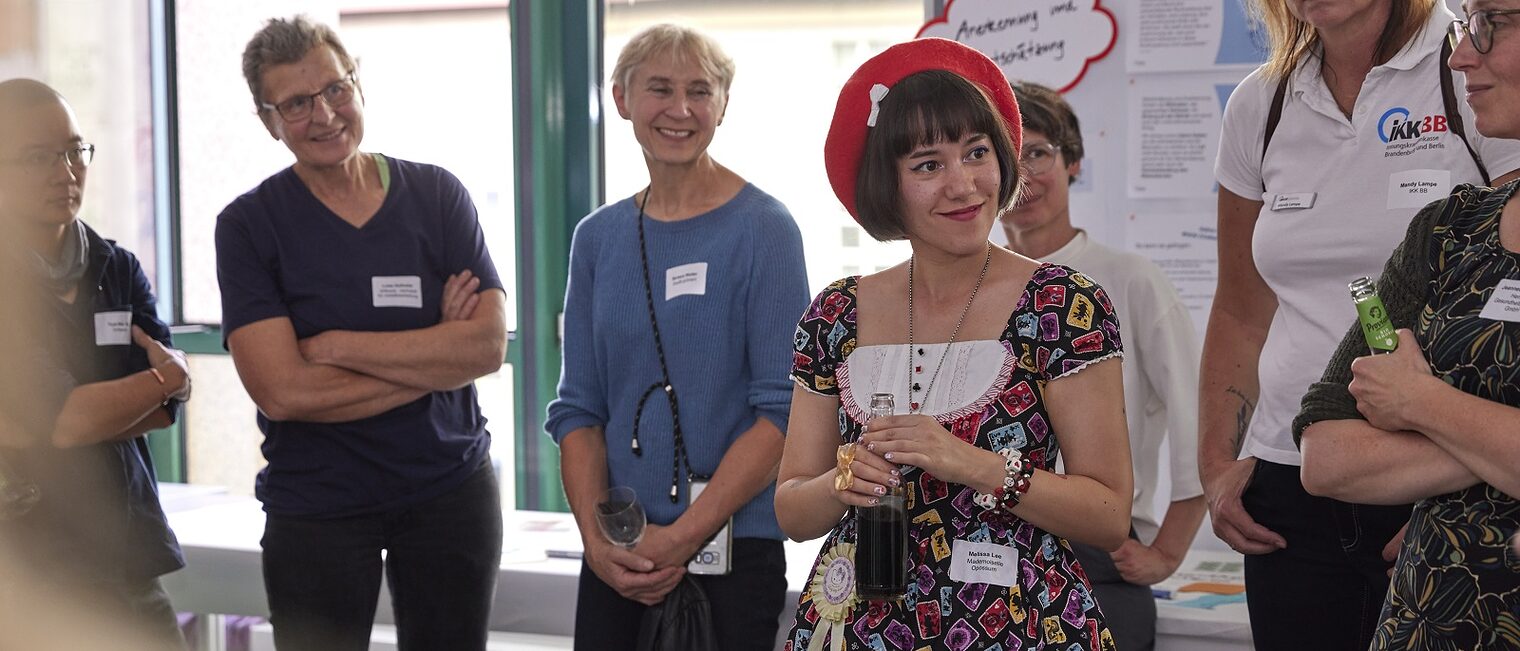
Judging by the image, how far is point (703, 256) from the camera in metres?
2.17

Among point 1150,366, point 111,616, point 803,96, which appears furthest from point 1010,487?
point 803,96

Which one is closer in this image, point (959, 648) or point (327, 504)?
point (959, 648)

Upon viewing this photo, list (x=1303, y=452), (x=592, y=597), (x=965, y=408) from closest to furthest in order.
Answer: (x=1303, y=452), (x=965, y=408), (x=592, y=597)

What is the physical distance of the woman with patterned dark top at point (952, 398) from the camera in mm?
1432

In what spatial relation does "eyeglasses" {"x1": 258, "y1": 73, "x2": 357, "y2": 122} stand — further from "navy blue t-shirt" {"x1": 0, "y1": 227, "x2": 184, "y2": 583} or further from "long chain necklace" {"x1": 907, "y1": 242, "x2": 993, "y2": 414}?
"long chain necklace" {"x1": 907, "y1": 242, "x2": 993, "y2": 414}

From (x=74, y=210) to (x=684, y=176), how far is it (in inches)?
48.3

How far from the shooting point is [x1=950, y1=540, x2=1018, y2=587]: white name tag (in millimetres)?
1453

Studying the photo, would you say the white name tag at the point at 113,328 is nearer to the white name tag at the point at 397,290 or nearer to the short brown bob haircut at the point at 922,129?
the white name tag at the point at 397,290

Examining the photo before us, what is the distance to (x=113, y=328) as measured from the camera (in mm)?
2461

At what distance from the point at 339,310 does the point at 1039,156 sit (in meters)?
1.38

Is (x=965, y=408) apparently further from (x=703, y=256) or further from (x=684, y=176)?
(x=684, y=176)

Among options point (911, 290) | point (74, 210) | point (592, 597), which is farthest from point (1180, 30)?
point (74, 210)

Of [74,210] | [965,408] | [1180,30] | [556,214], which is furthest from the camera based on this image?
[556,214]

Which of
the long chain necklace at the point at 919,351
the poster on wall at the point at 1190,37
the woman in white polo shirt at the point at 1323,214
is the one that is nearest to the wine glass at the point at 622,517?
the long chain necklace at the point at 919,351
